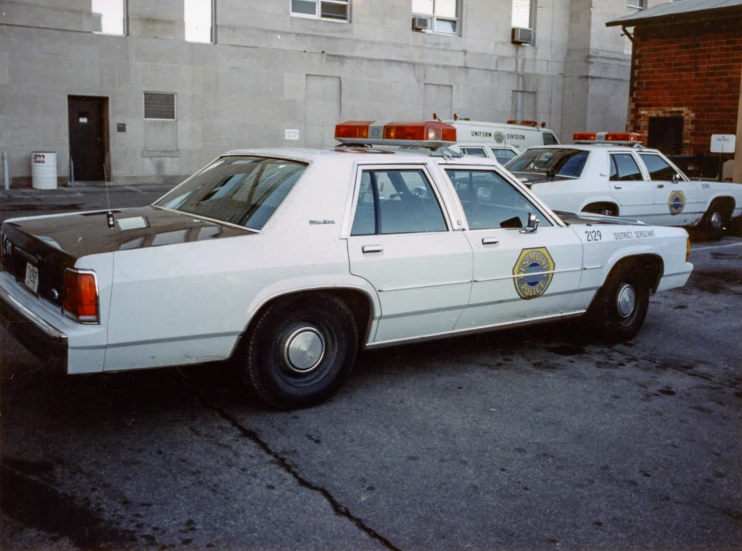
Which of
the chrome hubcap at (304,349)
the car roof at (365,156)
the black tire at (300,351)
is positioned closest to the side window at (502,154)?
the car roof at (365,156)

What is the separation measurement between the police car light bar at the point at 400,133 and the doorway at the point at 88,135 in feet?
48.5

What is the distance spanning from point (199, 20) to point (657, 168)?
13809mm

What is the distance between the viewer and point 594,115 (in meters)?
28.2

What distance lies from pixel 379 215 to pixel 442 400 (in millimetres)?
1218

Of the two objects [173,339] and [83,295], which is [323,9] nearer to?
[173,339]

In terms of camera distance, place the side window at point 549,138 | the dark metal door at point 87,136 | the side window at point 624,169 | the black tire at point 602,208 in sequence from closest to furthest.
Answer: the black tire at point 602,208, the side window at point 624,169, the side window at point 549,138, the dark metal door at point 87,136

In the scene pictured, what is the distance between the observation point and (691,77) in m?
18.9

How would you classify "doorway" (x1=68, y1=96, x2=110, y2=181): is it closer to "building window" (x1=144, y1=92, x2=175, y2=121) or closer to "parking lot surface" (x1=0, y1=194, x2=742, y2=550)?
"building window" (x1=144, y1=92, x2=175, y2=121)

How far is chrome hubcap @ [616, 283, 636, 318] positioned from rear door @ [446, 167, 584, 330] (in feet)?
2.07

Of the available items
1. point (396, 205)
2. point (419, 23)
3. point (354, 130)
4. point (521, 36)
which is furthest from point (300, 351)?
point (521, 36)

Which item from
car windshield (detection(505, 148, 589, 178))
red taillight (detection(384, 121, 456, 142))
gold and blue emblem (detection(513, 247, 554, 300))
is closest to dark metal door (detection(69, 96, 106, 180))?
car windshield (detection(505, 148, 589, 178))

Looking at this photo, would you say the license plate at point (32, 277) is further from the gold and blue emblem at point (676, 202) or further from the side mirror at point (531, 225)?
the gold and blue emblem at point (676, 202)

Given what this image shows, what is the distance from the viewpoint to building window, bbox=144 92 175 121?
20.8m

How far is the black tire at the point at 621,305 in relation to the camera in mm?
6289
